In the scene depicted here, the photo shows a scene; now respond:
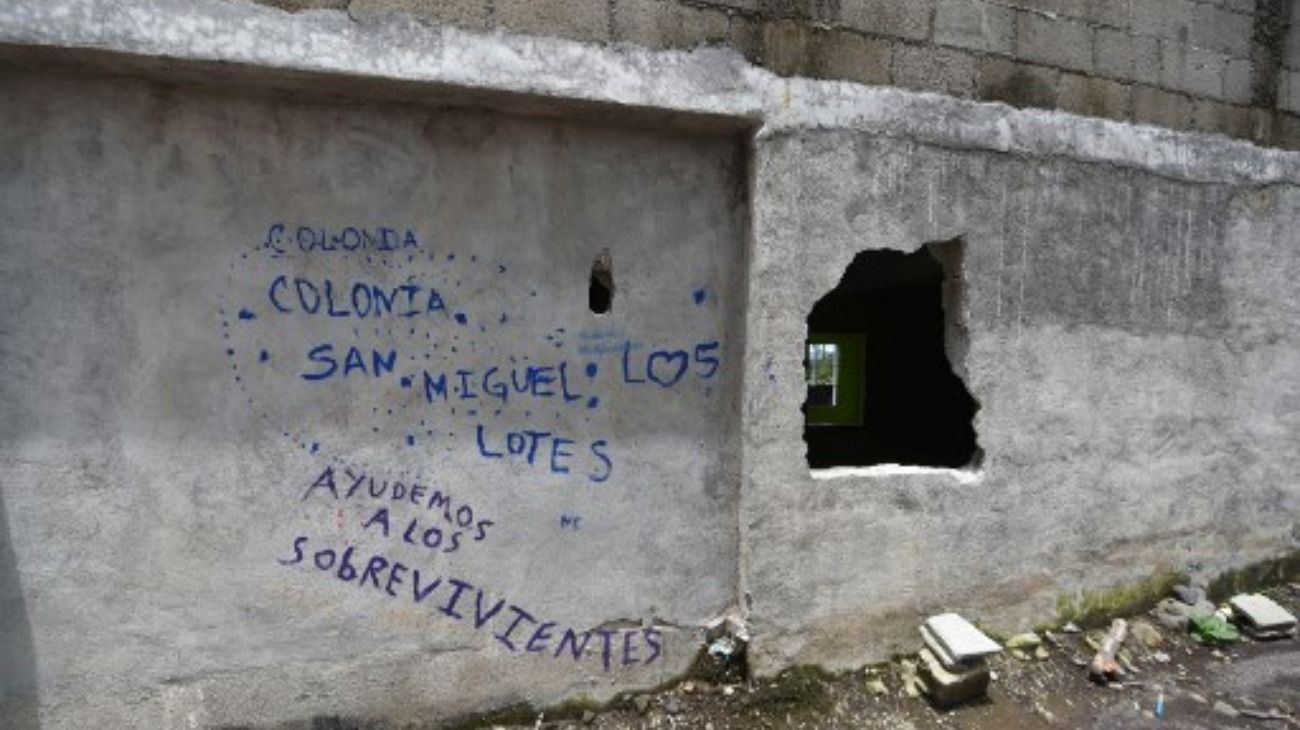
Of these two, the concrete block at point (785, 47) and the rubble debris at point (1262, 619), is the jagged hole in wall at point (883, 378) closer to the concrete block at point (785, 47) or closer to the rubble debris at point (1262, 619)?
the rubble debris at point (1262, 619)

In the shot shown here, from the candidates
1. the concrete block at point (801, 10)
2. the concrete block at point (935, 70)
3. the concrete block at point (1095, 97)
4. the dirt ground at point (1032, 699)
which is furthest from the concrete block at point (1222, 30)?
the dirt ground at point (1032, 699)

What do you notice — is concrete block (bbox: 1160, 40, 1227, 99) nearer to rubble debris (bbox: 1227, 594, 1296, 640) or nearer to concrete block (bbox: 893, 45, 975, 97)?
concrete block (bbox: 893, 45, 975, 97)

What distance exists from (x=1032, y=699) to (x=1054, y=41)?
8.94 feet

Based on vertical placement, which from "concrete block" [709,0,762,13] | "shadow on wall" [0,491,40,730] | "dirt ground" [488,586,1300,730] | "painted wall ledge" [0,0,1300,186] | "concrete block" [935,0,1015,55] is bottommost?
"dirt ground" [488,586,1300,730]

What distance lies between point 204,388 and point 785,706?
233cm

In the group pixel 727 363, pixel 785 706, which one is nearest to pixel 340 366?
pixel 727 363

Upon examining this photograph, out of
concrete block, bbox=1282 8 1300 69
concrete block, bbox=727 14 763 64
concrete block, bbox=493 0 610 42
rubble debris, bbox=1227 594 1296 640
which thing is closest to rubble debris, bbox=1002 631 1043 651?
rubble debris, bbox=1227 594 1296 640

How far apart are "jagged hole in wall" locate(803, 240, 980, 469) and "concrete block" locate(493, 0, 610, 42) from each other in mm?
3266

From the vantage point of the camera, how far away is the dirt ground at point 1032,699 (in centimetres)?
330

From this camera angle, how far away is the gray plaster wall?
2.76 metres

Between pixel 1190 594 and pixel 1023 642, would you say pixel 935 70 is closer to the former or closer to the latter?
pixel 1023 642

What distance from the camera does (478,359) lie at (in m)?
3.10

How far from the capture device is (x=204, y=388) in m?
2.86

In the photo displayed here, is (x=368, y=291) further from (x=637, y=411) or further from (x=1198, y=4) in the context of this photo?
(x=1198, y=4)
